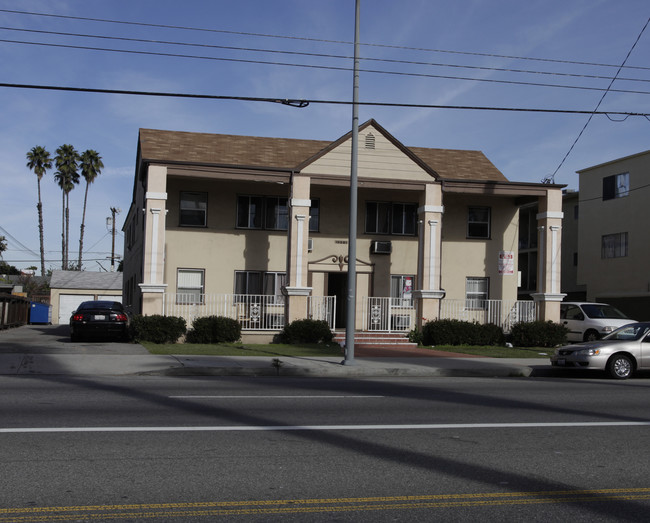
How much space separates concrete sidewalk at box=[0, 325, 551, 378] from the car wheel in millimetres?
1690

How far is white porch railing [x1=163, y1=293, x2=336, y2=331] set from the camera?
2412 centimetres

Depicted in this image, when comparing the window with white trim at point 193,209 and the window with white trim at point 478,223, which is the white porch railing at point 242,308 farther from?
the window with white trim at point 478,223

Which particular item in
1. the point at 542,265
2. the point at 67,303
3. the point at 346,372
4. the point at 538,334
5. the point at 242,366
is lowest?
the point at 346,372

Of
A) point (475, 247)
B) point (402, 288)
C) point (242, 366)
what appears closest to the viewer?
point (242, 366)

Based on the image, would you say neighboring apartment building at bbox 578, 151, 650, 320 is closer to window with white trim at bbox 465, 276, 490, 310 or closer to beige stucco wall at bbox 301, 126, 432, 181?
window with white trim at bbox 465, 276, 490, 310

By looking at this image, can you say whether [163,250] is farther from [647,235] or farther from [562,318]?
[647,235]

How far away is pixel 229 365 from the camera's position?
15.8m

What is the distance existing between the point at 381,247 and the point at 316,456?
1940 centimetres

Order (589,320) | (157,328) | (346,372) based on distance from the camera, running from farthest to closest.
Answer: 1. (589,320)
2. (157,328)
3. (346,372)

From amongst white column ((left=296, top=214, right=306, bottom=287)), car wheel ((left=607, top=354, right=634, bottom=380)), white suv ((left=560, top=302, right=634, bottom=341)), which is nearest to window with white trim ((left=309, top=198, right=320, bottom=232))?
white column ((left=296, top=214, right=306, bottom=287))

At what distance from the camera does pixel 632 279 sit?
120ft

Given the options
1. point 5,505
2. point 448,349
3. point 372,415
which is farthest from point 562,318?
point 5,505

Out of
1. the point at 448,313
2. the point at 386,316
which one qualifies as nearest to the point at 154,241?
the point at 386,316

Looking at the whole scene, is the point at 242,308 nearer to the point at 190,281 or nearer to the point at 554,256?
the point at 190,281
